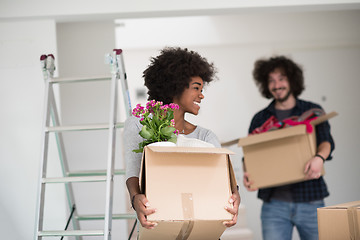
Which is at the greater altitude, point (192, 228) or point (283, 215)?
point (192, 228)

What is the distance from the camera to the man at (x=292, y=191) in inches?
114

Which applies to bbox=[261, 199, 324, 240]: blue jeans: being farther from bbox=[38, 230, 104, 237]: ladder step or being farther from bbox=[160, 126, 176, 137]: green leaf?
bbox=[160, 126, 176, 137]: green leaf

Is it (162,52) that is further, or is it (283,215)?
(283,215)

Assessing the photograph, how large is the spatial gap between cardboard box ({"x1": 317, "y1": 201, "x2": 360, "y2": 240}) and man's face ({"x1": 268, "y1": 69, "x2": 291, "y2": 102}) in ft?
4.35

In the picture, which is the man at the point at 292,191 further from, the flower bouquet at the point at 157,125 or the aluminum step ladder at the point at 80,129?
the flower bouquet at the point at 157,125

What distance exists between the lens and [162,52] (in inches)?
78.9

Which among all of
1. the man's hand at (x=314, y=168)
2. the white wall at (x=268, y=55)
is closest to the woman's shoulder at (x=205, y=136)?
the man's hand at (x=314, y=168)

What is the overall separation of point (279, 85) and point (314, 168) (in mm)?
658

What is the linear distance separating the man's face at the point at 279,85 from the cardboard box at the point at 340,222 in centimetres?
133

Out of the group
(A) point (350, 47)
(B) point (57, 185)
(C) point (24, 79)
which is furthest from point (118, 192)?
(A) point (350, 47)

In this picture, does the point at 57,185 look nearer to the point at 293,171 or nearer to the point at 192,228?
the point at 293,171

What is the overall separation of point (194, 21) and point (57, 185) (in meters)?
2.72

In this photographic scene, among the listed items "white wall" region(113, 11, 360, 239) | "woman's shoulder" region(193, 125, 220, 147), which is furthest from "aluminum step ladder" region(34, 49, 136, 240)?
"white wall" region(113, 11, 360, 239)

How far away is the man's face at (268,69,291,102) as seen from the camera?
324 centimetres
